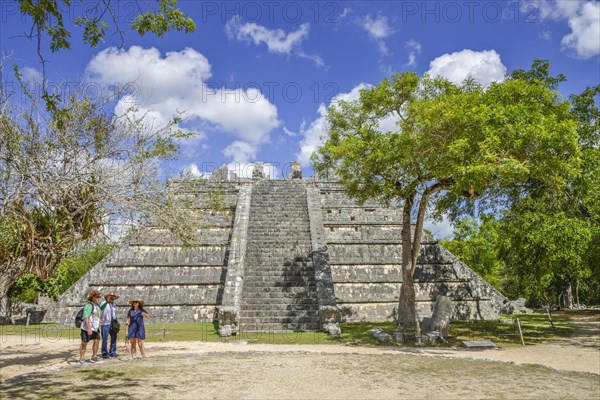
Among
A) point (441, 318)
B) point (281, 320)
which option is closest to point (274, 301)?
point (281, 320)

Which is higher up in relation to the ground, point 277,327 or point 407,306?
point 407,306

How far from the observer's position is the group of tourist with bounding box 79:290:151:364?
9.22 m

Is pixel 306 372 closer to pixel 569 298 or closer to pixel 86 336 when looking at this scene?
pixel 86 336

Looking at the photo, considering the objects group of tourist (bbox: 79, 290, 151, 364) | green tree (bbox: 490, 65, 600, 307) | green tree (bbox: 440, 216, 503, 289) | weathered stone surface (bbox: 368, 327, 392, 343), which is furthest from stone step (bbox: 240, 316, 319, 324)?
green tree (bbox: 440, 216, 503, 289)

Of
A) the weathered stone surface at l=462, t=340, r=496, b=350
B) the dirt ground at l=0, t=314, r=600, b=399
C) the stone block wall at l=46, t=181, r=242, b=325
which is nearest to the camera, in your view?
the dirt ground at l=0, t=314, r=600, b=399

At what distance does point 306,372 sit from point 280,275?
807 cm

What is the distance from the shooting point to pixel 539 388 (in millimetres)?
6770

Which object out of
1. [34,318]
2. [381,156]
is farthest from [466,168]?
[34,318]

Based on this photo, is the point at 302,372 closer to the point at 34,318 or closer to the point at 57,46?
the point at 57,46

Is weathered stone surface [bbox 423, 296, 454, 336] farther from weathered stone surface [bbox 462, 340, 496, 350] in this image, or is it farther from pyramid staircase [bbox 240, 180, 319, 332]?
pyramid staircase [bbox 240, 180, 319, 332]

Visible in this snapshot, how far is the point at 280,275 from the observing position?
634 inches

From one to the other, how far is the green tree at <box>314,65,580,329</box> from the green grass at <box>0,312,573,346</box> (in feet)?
5.46

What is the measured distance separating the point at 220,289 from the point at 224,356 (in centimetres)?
659

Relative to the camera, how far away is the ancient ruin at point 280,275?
14594 mm
